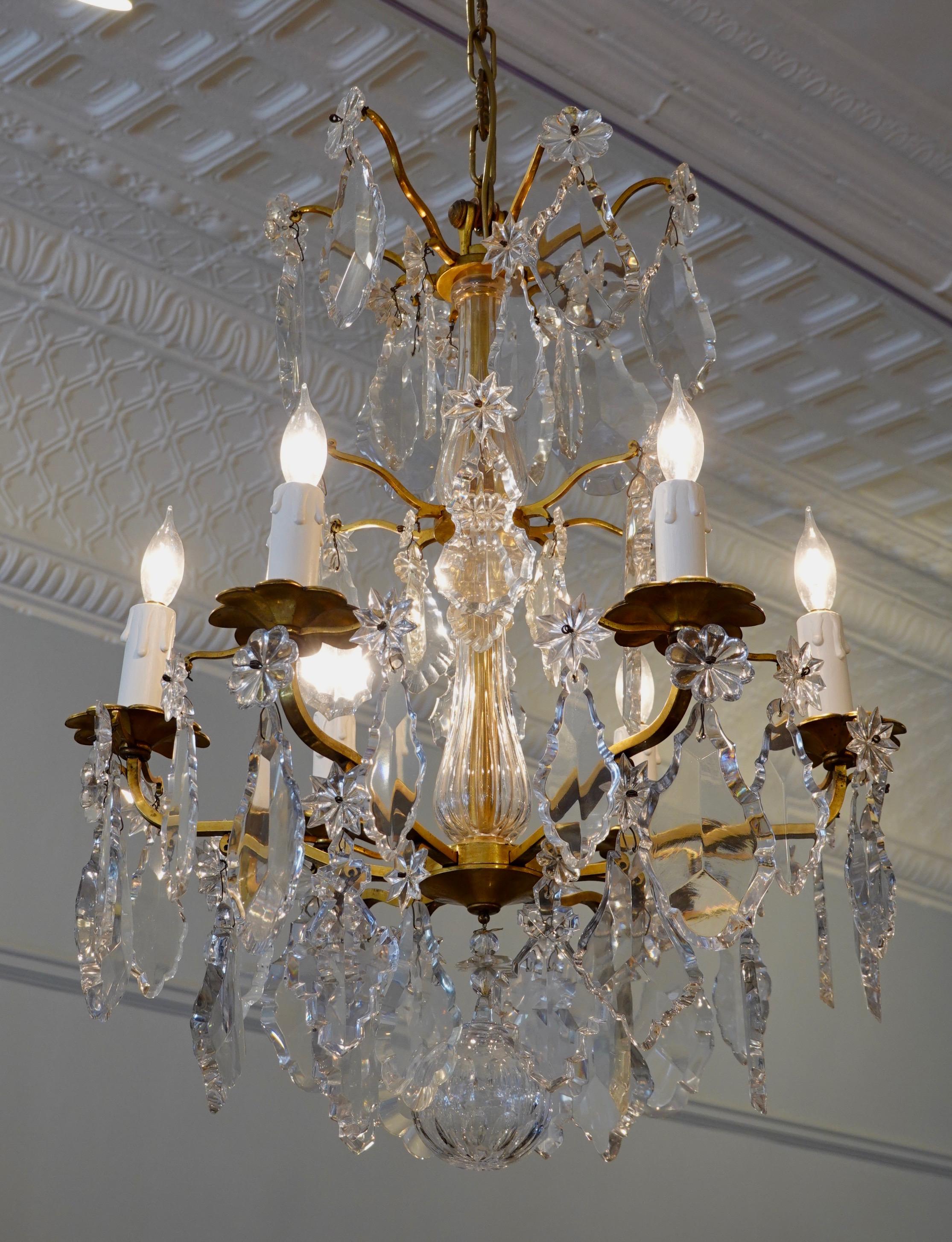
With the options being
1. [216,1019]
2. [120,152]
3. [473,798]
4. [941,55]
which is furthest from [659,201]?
[216,1019]

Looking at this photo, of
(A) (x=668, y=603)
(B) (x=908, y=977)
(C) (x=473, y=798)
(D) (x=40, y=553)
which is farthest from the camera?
(B) (x=908, y=977)

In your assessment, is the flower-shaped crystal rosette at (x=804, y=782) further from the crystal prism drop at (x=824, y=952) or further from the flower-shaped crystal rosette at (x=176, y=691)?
the flower-shaped crystal rosette at (x=176, y=691)

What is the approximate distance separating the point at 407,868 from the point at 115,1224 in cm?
132

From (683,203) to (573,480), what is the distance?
12.1 inches

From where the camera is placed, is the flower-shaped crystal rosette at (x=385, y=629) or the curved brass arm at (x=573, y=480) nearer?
the flower-shaped crystal rosette at (x=385, y=629)

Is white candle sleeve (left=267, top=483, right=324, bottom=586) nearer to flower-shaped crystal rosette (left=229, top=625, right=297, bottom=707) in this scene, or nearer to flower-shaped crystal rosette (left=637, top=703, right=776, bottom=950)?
flower-shaped crystal rosette (left=229, top=625, right=297, bottom=707)

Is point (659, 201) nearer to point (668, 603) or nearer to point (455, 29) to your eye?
point (455, 29)

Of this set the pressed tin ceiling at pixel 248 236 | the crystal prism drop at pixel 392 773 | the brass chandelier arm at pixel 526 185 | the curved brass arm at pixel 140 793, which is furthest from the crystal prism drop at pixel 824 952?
the pressed tin ceiling at pixel 248 236

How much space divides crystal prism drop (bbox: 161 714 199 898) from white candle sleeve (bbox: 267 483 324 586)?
0.15 meters

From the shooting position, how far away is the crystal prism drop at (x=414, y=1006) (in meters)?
1.07

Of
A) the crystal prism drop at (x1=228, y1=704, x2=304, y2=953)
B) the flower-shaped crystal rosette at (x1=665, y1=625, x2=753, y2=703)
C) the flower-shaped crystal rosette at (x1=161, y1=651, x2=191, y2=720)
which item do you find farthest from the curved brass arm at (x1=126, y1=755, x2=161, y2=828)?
the flower-shaped crystal rosette at (x1=665, y1=625, x2=753, y2=703)

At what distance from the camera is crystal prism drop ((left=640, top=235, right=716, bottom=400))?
1267mm

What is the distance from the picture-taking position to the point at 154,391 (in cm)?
259

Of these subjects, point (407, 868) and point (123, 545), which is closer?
point (407, 868)
